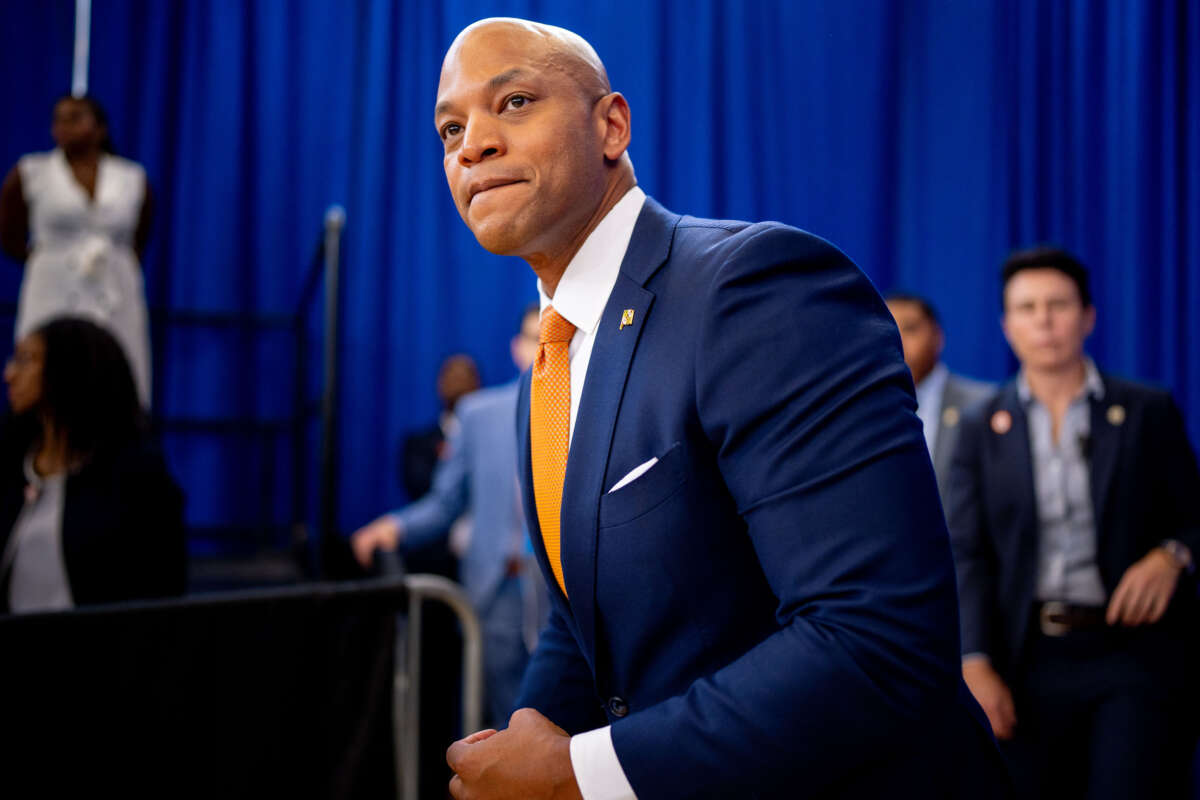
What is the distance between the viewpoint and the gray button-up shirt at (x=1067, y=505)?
2.72 metres

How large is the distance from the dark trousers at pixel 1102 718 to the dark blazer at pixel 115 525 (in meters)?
2.14

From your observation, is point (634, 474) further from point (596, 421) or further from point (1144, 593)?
point (1144, 593)

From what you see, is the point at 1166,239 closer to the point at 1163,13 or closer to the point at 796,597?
the point at 1163,13

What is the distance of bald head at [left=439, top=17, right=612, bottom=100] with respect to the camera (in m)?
1.14

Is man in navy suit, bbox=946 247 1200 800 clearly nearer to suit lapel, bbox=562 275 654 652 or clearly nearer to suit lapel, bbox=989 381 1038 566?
suit lapel, bbox=989 381 1038 566

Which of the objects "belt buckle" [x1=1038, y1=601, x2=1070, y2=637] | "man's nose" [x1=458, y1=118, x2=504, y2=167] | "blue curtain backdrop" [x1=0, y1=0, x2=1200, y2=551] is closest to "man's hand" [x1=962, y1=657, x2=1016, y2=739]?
"belt buckle" [x1=1038, y1=601, x2=1070, y2=637]

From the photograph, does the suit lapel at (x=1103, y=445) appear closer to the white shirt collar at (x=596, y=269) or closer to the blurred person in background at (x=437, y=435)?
the white shirt collar at (x=596, y=269)

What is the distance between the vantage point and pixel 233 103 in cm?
588

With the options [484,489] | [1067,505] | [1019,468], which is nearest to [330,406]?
[484,489]

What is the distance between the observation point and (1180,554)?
2.65 metres

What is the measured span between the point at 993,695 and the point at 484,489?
2175 millimetres

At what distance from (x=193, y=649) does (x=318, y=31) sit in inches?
187

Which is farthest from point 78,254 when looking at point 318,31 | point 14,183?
point 318,31

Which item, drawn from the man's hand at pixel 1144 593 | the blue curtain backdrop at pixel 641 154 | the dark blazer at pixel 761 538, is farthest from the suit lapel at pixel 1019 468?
the blue curtain backdrop at pixel 641 154
